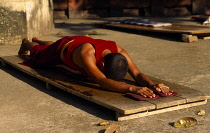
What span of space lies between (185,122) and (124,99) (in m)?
0.61

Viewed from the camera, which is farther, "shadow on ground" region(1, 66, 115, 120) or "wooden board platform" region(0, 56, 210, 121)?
"shadow on ground" region(1, 66, 115, 120)

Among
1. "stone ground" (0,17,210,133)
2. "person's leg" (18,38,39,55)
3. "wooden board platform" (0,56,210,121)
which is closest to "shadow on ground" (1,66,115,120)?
"stone ground" (0,17,210,133)

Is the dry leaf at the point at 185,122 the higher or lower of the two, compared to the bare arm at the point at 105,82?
lower

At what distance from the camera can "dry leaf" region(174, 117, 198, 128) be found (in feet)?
12.3

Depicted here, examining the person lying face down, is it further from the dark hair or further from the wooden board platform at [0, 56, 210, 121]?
the wooden board platform at [0, 56, 210, 121]

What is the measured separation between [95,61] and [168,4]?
9965mm

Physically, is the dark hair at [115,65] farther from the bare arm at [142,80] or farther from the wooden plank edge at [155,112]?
the wooden plank edge at [155,112]

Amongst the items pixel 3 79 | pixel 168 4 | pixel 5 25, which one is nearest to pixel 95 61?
pixel 3 79

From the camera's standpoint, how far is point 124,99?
4078mm

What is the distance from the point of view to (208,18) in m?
10.8

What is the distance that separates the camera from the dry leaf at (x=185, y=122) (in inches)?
147

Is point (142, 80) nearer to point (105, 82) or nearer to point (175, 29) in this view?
point (105, 82)

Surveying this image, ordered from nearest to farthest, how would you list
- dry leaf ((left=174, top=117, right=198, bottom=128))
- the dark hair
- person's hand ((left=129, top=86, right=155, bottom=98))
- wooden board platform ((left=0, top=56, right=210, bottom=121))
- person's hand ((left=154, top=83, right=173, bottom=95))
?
dry leaf ((left=174, top=117, right=198, bottom=128))
wooden board platform ((left=0, top=56, right=210, bottom=121))
person's hand ((left=129, top=86, right=155, bottom=98))
person's hand ((left=154, top=83, right=173, bottom=95))
the dark hair

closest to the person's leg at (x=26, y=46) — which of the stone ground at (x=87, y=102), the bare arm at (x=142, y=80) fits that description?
the stone ground at (x=87, y=102)
